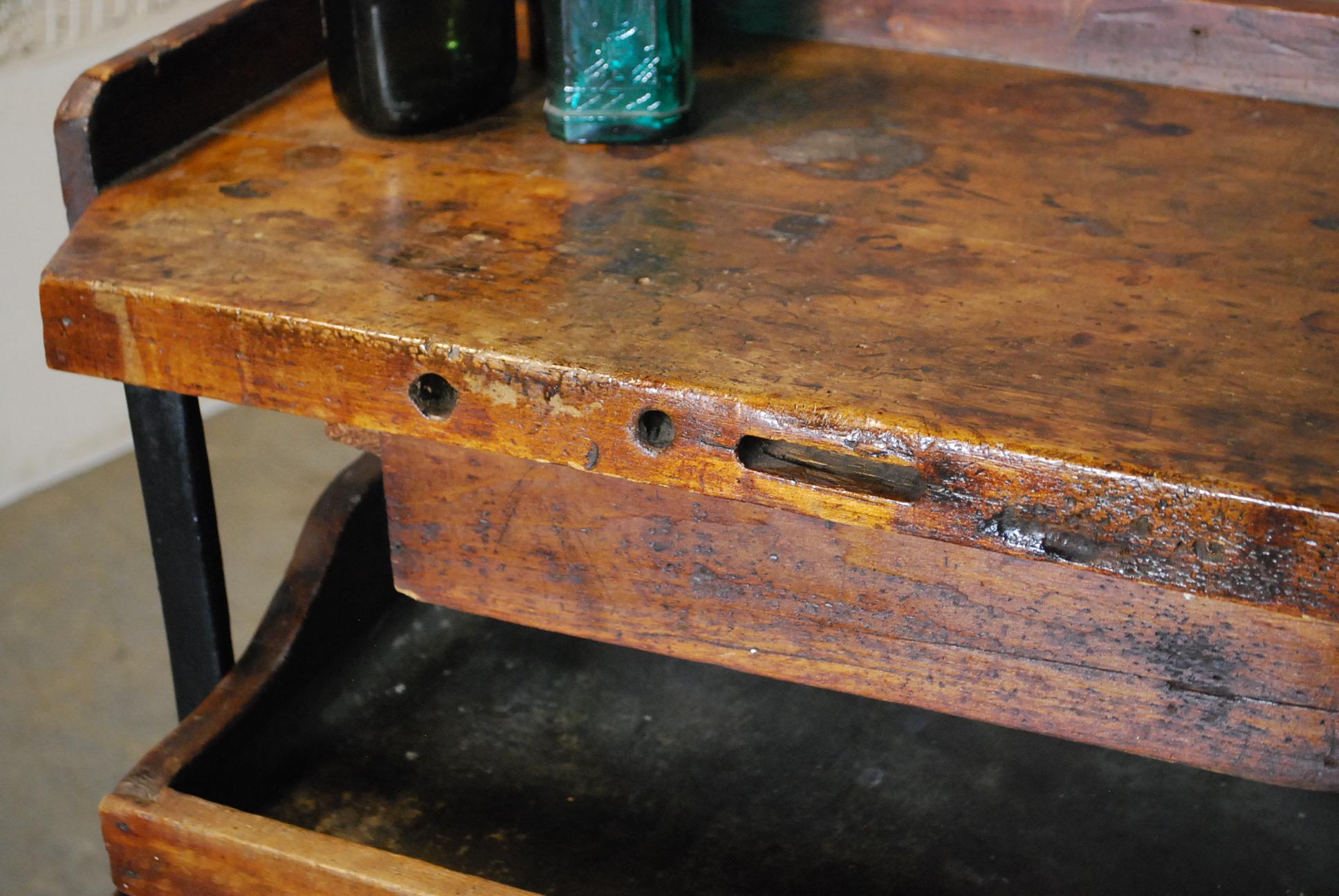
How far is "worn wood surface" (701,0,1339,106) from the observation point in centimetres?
94

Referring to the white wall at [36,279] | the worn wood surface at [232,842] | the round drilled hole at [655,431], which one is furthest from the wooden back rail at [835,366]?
the white wall at [36,279]

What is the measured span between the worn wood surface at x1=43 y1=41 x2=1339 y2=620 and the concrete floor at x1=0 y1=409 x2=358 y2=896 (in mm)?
898

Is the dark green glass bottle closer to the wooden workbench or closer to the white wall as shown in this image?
the wooden workbench

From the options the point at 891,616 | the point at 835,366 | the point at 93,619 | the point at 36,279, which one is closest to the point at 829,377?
the point at 835,366

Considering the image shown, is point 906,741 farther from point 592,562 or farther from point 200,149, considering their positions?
point 200,149

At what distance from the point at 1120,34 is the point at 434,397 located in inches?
23.9

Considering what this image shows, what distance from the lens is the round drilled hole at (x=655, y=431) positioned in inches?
25.0

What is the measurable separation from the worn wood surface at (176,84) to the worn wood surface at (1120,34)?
333 millimetres

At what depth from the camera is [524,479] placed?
76cm

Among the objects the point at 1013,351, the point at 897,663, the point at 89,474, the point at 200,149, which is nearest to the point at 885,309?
the point at 1013,351

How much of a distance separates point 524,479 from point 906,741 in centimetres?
36

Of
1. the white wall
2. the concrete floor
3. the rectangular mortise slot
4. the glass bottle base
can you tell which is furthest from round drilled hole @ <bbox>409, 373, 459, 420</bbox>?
the white wall

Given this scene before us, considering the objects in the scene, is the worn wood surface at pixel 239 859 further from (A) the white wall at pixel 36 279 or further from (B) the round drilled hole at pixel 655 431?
(A) the white wall at pixel 36 279

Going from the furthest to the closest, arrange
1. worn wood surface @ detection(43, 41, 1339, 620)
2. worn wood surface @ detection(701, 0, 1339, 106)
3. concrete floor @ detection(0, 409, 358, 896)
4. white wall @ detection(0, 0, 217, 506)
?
white wall @ detection(0, 0, 217, 506)
concrete floor @ detection(0, 409, 358, 896)
worn wood surface @ detection(701, 0, 1339, 106)
worn wood surface @ detection(43, 41, 1339, 620)
